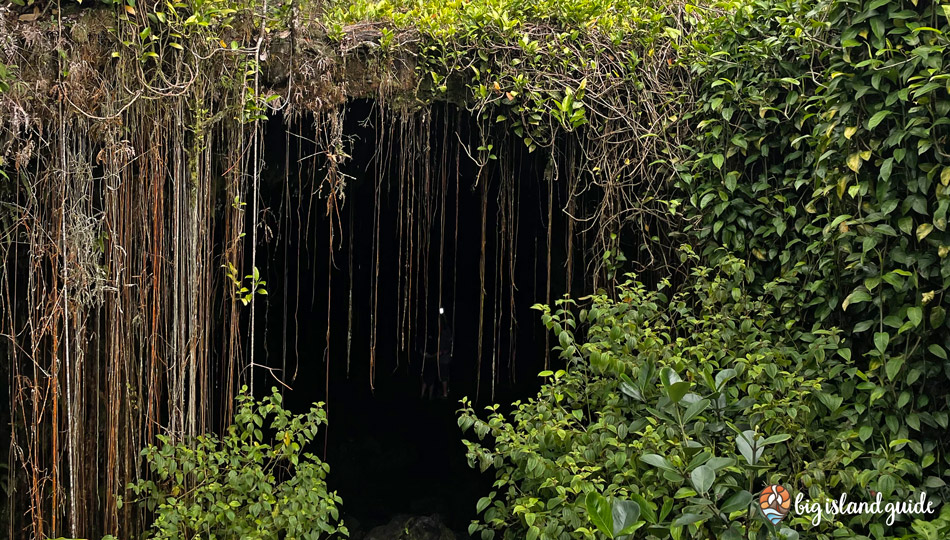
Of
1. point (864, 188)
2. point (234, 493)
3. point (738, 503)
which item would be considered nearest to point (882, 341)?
point (864, 188)

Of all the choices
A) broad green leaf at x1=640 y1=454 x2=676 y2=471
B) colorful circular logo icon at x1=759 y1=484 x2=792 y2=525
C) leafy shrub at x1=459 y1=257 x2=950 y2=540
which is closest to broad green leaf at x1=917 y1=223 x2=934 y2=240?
leafy shrub at x1=459 y1=257 x2=950 y2=540

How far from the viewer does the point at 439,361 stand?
5.05 m

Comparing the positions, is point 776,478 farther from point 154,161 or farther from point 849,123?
point 154,161

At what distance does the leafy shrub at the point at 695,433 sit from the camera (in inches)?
98.7

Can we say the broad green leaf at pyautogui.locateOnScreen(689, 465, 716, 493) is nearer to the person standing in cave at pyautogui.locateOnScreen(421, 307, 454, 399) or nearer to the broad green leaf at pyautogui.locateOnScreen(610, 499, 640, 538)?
the broad green leaf at pyautogui.locateOnScreen(610, 499, 640, 538)

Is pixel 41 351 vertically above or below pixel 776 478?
above

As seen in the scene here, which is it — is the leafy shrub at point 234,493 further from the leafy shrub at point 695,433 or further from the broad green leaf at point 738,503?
the broad green leaf at point 738,503

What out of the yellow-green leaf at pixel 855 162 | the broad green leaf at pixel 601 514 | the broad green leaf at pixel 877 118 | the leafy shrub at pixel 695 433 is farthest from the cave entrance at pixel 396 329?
the broad green leaf at pixel 601 514

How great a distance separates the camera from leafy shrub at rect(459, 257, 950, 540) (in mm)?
2508

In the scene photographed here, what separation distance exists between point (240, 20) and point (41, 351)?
1650 mm

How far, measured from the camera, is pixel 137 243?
3109 millimetres

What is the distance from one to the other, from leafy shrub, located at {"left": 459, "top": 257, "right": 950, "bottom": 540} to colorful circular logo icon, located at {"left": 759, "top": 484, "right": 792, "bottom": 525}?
3 cm

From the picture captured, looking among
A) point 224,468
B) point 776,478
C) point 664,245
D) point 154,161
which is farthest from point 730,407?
point 154,161

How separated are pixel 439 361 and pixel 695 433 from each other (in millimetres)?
2549
